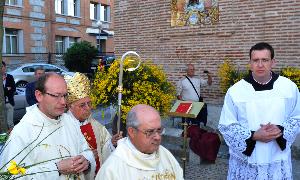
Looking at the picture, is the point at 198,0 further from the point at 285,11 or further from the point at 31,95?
the point at 31,95

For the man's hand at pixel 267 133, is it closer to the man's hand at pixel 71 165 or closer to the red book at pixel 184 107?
the man's hand at pixel 71 165

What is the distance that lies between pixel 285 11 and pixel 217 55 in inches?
76.3

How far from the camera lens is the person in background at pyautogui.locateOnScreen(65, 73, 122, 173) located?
11.3ft

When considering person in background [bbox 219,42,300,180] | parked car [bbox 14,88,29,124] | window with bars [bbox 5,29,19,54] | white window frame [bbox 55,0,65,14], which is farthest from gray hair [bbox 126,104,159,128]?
white window frame [bbox 55,0,65,14]

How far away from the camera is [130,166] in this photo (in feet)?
8.09

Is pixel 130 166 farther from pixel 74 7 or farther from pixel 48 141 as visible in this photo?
pixel 74 7

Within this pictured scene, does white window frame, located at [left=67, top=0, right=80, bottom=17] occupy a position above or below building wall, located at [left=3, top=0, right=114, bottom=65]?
above

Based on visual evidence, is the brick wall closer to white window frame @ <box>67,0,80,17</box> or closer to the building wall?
the building wall

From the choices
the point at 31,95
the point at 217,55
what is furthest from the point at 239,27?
the point at 31,95

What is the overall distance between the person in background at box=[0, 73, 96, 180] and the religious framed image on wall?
7.13 m

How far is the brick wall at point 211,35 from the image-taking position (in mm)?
8414

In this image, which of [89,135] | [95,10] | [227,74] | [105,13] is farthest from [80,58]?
[89,135]

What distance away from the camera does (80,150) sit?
3.13 metres

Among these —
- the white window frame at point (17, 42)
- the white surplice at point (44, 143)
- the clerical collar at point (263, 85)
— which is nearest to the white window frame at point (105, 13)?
the white window frame at point (17, 42)
